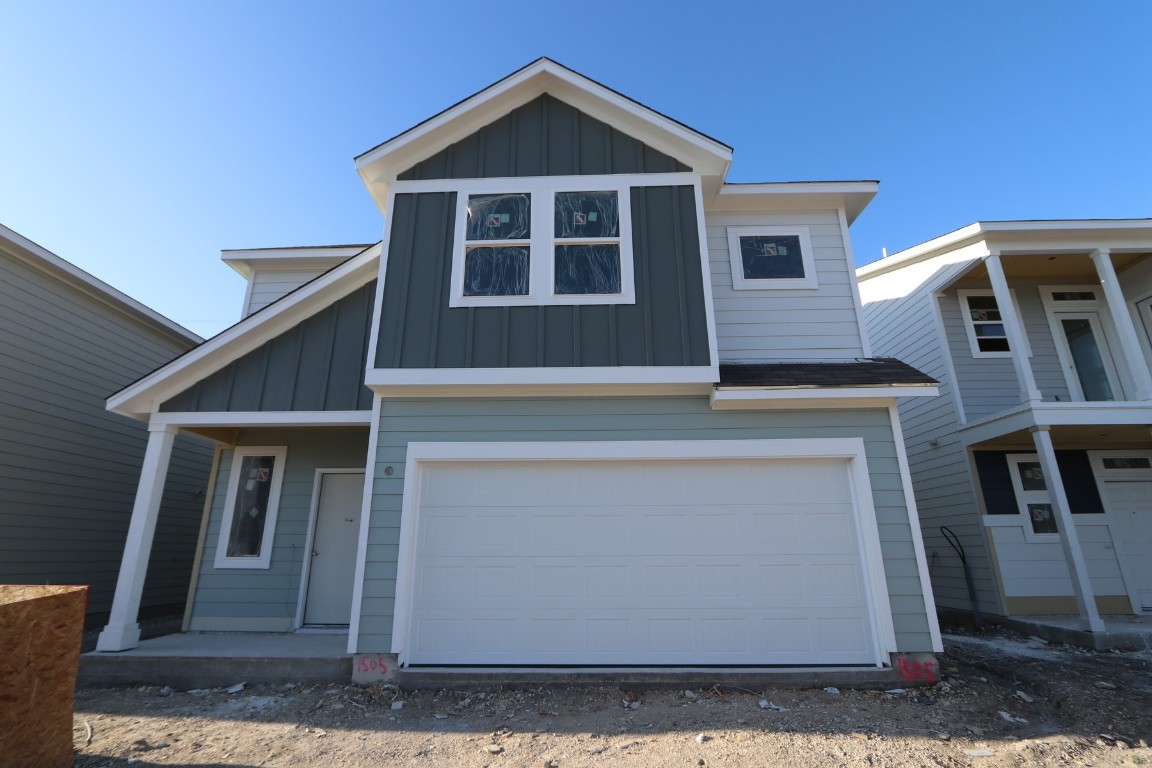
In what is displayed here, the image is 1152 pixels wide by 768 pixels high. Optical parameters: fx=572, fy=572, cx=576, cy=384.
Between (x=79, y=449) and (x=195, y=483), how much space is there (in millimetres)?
2088

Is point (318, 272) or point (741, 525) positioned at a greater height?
point (318, 272)

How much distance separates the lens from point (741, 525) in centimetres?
596

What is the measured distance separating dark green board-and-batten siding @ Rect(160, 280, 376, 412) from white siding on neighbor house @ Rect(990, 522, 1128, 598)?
9.75 m

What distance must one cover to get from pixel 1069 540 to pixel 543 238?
8.10 metres

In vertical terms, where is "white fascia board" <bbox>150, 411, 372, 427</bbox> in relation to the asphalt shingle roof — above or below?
below

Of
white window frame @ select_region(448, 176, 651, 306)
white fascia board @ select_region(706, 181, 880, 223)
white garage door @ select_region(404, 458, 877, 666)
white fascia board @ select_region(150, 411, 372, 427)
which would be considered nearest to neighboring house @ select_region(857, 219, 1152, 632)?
white fascia board @ select_region(706, 181, 880, 223)

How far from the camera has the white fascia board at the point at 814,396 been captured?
5.93 metres

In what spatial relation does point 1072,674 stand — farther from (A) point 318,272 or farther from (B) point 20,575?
(B) point 20,575

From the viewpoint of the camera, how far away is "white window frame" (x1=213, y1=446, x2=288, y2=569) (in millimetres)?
7719

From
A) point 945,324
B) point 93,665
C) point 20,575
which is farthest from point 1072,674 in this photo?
point 20,575

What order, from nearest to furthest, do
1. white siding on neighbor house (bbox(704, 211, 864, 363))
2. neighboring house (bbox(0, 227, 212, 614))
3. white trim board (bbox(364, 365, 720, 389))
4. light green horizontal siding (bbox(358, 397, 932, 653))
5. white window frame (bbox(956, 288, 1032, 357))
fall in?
light green horizontal siding (bbox(358, 397, 932, 653)) → white trim board (bbox(364, 365, 720, 389)) → white siding on neighbor house (bbox(704, 211, 864, 363)) → neighboring house (bbox(0, 227, 212, 614)) → white window frame (bbox(956, 288, 1032, 357))

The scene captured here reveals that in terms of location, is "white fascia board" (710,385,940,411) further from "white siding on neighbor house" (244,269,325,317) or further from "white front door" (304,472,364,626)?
"white siding on neighbor house" (244,269,325,317)

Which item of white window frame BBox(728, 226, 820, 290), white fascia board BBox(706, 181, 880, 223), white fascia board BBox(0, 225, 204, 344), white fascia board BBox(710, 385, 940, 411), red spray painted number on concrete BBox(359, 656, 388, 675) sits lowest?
red spray painted number on concrete BBox(359, 656, 388, 675)

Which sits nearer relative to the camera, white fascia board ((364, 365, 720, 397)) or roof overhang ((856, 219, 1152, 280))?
white fascia board ((364, 365, 720, 397))
